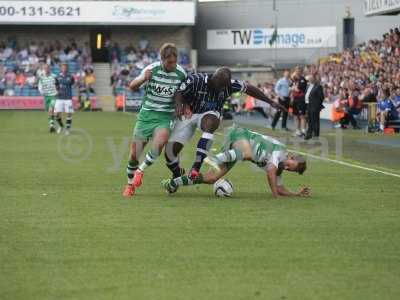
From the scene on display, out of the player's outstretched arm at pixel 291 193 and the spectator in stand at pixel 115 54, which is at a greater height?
the spectator in stand at pixel 115 54

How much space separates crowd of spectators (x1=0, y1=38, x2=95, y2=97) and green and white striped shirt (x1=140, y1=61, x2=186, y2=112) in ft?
134

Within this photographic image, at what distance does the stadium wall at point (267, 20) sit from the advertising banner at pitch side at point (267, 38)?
0.80 feet

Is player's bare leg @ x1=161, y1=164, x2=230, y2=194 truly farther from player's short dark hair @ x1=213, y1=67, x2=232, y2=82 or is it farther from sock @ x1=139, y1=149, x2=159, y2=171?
player's short dark hair @ x1=213, y1=67, x2=232, y2=82

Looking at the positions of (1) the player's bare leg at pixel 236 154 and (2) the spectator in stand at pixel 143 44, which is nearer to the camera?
(1) the player's bare leg at pixel 236 154

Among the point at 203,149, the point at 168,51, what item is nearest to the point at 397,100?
the point at 203,149

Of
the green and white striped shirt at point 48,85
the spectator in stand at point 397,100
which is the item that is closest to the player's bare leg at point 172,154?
the green and white striped shirt at point 48,85

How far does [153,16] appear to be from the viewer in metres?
57.0

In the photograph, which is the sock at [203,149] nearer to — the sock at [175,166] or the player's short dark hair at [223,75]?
the sock at [175,166]

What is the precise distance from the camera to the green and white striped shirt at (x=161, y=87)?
41.5ft

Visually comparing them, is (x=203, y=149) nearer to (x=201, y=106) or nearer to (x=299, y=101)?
(x=201, y=106)

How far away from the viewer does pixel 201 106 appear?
42.6 ft

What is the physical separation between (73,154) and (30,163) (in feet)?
8.19

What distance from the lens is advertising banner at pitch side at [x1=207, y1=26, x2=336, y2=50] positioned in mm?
56094

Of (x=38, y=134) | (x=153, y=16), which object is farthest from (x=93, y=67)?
(x=38, y=134)
